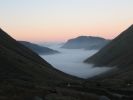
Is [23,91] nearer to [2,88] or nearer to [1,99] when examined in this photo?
[2,88]

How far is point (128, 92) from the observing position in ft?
371

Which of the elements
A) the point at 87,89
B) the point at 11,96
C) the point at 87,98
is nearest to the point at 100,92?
the point at 87,89

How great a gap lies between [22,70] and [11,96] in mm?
116219

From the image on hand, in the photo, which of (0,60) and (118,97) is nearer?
(118,97)

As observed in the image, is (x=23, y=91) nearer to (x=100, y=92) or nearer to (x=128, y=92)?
(x=100, y=92)

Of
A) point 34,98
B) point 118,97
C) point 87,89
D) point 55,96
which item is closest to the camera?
point 34,98

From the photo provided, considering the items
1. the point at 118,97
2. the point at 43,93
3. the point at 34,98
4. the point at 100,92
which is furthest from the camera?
the point at 100,92

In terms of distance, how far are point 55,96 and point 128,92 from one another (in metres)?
45.3

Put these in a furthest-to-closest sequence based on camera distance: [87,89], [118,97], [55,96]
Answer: [87,89]
[118,97]
[55,96]

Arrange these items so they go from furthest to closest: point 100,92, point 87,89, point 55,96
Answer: point 87,89, point 100,92, point 55,96

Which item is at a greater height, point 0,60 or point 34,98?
point 0,60

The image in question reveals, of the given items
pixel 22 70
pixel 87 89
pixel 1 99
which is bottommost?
pixel 1 99

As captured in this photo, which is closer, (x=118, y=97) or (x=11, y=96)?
(x=11, y=96)

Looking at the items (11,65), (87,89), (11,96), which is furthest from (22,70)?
(11,96)
